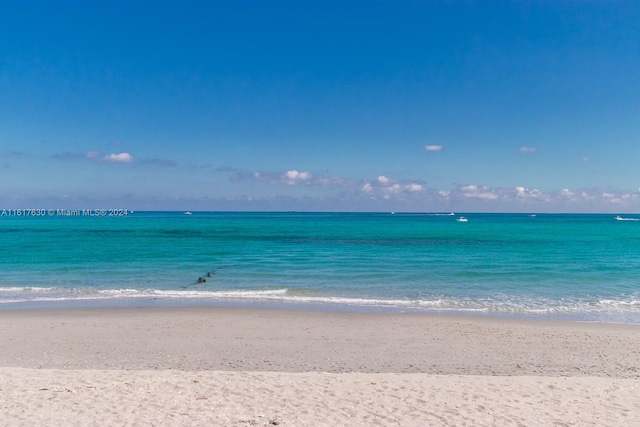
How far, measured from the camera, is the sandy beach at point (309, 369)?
25.0ft

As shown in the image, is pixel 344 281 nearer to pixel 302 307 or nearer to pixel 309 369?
pixel 302 307

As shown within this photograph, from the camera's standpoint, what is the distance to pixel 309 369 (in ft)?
34.9

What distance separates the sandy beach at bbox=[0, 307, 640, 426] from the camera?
7625 mm

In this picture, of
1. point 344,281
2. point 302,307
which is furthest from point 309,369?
point 344,281

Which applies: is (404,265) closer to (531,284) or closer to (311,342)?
(531,284)

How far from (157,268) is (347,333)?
19401 mm

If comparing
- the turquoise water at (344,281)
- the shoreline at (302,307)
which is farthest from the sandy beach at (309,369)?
the turquoise water at (344,281)

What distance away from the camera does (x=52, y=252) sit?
130 ft

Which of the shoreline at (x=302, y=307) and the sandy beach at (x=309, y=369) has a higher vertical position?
the sandy beach at (x=309, y=369)

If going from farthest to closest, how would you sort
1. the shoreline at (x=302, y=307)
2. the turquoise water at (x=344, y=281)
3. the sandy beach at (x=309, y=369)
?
the turquoise water at (x=344, y=281), the shoreline at (x=302, y=307), the sandy beach at (x=309, y=369)

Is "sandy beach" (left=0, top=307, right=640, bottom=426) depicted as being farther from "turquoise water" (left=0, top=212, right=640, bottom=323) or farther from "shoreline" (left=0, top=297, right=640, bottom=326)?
"turquoise water" (left=0, top=212, right=640, bottom=323)

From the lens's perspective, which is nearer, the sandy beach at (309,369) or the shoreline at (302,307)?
the sandy beach at (309,369)

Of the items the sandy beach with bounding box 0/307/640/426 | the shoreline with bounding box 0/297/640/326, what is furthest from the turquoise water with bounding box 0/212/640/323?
the sandy beach with bounding box 0/307/640/426

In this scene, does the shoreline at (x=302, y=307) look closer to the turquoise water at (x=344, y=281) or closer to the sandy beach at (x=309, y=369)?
the turquoise water at (x=344, y=281)
